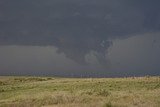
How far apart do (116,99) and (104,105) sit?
6.70 meters

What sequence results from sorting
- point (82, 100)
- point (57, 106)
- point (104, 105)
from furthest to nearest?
point (82, 100) → point (57, 106) → point (104, 105)

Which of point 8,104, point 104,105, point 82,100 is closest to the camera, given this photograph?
point 104,105

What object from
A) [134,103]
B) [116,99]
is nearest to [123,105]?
[134,103]

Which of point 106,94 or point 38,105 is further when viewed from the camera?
point 106,94

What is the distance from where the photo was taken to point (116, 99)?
1807 inches

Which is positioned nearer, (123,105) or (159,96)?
(123,105)

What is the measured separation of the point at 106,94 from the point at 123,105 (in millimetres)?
10522

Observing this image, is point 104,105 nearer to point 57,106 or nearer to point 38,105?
point 57,106

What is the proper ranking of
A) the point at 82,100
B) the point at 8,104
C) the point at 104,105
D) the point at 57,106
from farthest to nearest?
1. the point at 8,104
2. the point at 82,100
3. the point at 57,106
4. the point at 104,105

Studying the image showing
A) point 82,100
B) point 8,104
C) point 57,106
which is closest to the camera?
point 57,106

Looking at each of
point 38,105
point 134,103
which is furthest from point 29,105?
point 134,103

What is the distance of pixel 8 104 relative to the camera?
1917 inches

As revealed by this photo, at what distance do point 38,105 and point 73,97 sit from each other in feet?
15.1

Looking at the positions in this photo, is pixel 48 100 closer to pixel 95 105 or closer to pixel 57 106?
pixel 57 106
